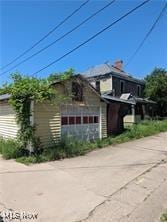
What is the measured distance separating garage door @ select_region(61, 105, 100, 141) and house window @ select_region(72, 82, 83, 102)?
52 cm

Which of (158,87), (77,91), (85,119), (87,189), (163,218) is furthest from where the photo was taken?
(158,87)

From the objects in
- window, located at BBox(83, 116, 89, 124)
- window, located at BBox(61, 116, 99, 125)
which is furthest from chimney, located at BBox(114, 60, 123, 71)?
window, located at BBox(83, 116, 89, 124)

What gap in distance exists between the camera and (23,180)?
751 cm

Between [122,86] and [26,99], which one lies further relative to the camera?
[122,86]

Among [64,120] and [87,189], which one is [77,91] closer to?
[64,120]

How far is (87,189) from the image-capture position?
22.2 ft

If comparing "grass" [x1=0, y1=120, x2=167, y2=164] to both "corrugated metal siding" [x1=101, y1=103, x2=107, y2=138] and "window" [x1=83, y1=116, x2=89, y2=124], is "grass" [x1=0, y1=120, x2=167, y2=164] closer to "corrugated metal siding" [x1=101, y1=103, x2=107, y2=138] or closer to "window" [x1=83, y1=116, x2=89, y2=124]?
"window" [x1=83, y1=116, x2=89, y2=124]

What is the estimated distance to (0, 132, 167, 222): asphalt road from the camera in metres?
5.20

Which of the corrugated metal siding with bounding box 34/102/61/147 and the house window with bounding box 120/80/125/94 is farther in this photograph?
the house window with bounding box 120/80/125/94

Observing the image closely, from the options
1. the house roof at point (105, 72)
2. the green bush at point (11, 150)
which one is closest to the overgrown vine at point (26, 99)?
the green bush at point (11, 150)

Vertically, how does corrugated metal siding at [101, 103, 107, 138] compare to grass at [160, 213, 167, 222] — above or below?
above

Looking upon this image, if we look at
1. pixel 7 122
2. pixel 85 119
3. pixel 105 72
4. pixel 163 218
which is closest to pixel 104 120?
pixel 85 119

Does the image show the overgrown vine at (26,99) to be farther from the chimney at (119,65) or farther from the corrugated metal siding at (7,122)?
the chimney at (119,65)

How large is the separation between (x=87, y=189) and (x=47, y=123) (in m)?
5.92
